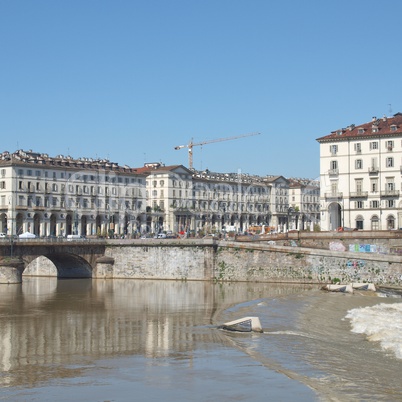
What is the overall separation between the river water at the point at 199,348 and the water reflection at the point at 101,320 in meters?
0.07

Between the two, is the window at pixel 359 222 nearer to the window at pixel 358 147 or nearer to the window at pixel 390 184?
the window at pixel 390 184

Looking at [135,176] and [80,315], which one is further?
[135,176]

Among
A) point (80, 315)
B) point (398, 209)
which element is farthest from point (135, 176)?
point (80, 315)

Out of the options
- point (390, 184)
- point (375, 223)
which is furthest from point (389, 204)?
point (375, 223)

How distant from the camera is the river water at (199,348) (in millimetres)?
24406

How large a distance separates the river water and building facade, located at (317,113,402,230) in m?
30.9

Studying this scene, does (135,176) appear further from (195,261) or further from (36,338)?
(36,338)

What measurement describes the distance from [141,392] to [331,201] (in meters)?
71.0

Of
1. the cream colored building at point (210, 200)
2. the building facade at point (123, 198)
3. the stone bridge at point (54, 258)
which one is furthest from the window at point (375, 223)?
the cream colored building at point (210, 200)

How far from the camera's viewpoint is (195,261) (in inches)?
2948

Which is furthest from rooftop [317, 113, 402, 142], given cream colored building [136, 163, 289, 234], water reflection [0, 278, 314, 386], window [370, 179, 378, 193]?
cream colored building [136, 163, 289, 234]

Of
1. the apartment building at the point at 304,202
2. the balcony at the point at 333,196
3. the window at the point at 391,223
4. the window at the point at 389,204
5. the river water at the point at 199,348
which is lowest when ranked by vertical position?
the river water at the point at 199,348

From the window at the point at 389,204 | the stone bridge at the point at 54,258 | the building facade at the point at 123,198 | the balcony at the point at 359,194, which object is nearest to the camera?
the stone bridge at the point at 54,258

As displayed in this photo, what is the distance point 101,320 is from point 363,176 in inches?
2089
